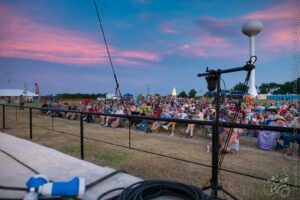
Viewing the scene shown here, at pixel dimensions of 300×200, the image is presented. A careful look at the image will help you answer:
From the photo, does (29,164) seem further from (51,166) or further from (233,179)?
(233,179)

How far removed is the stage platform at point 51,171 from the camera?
95.7 inches

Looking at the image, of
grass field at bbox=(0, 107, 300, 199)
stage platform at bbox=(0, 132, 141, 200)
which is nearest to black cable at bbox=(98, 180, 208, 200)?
stage platform at bbox=(0, 132, 141, 200)

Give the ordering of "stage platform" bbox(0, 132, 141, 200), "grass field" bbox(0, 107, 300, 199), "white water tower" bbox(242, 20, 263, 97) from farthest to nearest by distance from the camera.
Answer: "white water tower" bbox(242, 20, 263, 97) < "grass field" bbox(0, 107, 300, 199) < "stage platform" bbox(0, 132, 141, 200)

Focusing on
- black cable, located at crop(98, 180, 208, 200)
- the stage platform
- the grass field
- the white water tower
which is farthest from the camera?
the white water tower

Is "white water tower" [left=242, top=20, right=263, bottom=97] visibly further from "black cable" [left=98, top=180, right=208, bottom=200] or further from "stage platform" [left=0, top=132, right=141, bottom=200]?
"black cable" [left=98, top=180, right=208, bottom=200]

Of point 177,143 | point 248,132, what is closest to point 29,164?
point 177,143

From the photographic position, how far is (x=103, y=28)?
3381 mm

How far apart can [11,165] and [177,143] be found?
6.07m

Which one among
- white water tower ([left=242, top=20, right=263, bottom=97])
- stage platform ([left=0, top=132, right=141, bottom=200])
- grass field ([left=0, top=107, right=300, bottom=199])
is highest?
white water tower ([left=242, top=20, right=263, bottom=97])

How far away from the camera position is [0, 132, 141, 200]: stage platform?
7.97 feet

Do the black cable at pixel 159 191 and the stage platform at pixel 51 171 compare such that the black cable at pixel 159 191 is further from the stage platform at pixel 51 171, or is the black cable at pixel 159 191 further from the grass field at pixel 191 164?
the grass field at pixel 191 164

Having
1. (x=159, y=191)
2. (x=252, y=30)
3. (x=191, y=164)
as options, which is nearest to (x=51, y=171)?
(x=159, y=191)

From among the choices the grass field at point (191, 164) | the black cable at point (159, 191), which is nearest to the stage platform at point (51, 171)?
the black cable at point (159, 191)

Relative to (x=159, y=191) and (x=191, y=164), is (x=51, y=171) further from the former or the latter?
(x=191, y=164)
